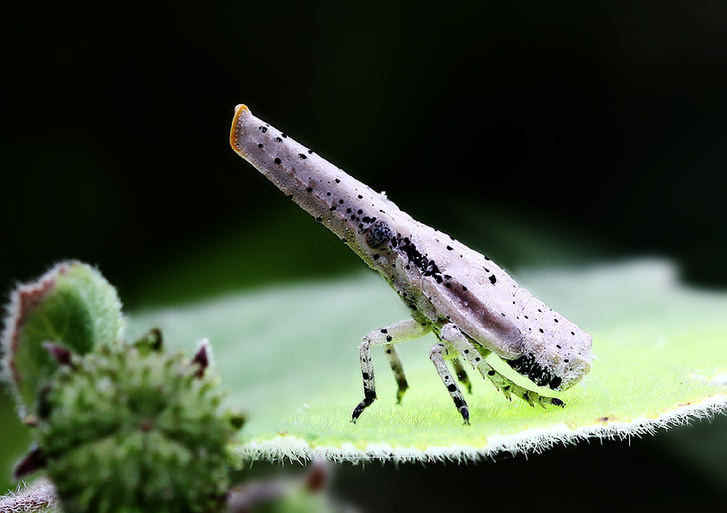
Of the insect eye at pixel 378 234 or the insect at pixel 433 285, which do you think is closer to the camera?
the insect at pixel 433 285

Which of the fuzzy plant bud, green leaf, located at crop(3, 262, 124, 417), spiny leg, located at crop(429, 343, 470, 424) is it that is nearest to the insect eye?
spiny leg, located at crop(429, 343, 470, 424)

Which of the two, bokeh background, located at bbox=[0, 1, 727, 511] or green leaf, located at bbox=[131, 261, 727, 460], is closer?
green leaf, located at bbox=[131, 261, 727, 460]

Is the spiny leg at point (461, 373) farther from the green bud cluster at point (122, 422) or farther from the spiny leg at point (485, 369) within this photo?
the green bud cluster at point (122, 422)

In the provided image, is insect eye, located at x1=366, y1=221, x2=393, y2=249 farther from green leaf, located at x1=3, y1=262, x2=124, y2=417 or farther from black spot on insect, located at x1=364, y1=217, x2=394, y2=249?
green leaf, located at x1=3, y1=262, x2=124, y2=417

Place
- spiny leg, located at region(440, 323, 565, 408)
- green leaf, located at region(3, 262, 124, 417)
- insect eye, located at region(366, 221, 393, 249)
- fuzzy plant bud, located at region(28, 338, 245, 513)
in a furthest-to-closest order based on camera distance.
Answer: insect eye, located at region(366, 221, 393, 249) < spiny leg, located at region(440, 323, 565, 408) < green leaf, located at region(3, 262, 124, 417) < fuzzy plant bud, located at region(28, 338, 245, 513)

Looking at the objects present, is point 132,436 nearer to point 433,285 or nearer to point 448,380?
point 448,380

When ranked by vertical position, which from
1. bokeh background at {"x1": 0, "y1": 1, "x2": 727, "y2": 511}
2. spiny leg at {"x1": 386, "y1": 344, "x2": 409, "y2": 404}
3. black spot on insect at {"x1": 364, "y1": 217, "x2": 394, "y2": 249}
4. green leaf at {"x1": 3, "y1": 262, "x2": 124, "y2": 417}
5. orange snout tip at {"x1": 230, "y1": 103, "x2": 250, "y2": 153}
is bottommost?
green leaf at {"x1": 3, "y1": 262, "x2": 124, "y2": 417}

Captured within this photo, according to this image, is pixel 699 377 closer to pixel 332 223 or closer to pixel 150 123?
pixel 332 223

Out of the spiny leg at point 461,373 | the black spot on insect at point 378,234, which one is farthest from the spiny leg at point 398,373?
the black spot on insect at point 378,234

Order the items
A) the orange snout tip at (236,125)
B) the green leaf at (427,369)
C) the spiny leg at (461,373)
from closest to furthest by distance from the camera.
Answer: the green leaf at (427,369) → the orange snout tip at (236,125) → the spiny leg at (461,373)
